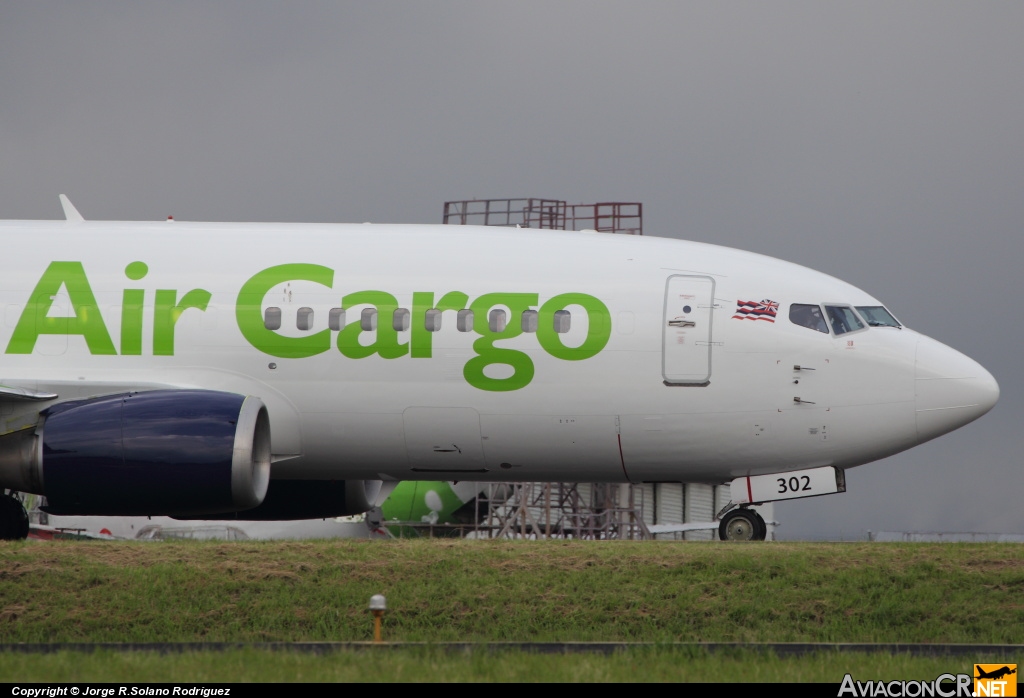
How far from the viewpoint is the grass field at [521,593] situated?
14.6 metres

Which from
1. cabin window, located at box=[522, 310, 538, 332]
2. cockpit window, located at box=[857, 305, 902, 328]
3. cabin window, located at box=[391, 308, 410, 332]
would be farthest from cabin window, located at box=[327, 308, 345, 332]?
cockpit window, located at box=[857, 305, 902, 328]

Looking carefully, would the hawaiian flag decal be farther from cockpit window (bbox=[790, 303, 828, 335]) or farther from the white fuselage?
cockpit window (bbox=[790, 303, 828, 335])

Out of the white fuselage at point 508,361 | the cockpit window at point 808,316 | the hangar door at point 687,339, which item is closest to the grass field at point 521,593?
the white fuselage at point 508,361

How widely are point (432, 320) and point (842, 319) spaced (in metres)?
5.46

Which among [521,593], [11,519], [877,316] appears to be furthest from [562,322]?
[11,519]

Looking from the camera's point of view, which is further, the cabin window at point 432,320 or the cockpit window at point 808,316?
the cockpit window at point 808,316

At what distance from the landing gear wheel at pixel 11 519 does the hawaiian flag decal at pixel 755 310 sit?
1043cm

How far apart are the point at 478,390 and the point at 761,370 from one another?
12.2 feet

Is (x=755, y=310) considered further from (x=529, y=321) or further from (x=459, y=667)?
(x=459, y=667)

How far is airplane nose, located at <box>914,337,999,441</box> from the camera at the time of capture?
17312mm

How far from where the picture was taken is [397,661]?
10.6 metres

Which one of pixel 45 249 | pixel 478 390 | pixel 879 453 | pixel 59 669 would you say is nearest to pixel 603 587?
pixel 478 390

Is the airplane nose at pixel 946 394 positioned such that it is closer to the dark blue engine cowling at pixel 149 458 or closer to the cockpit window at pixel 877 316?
the cockpit window at pixel 877 316

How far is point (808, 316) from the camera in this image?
58.6 feet
